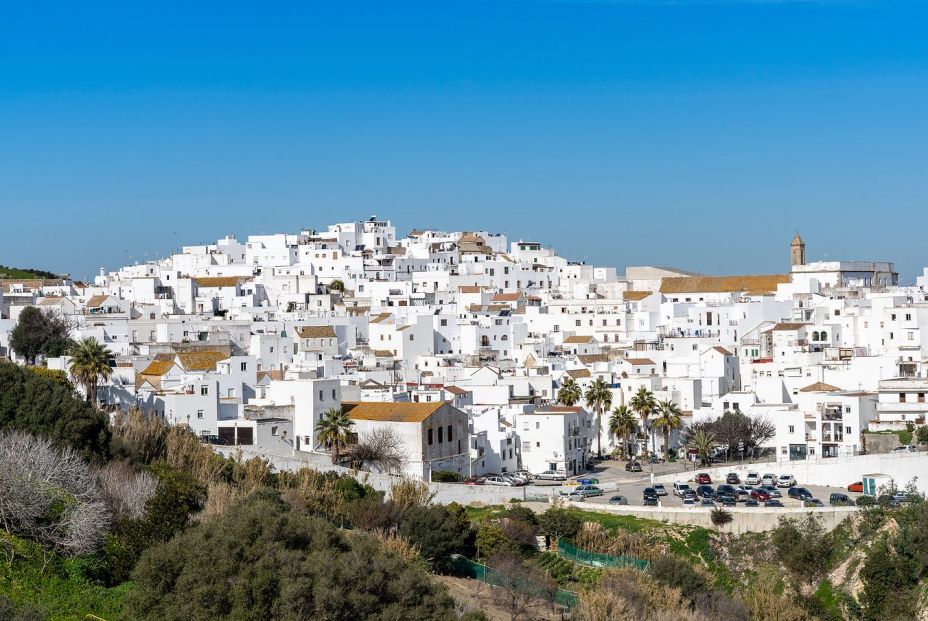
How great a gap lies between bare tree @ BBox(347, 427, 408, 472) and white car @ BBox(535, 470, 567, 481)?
584 cm

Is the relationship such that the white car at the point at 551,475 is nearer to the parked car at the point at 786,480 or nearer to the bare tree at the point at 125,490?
the parked car at the point at 786,480

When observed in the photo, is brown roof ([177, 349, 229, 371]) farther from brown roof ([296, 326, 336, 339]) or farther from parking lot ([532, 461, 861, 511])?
parking lot ([532, 461, 861, 511])

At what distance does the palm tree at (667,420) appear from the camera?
51312mm

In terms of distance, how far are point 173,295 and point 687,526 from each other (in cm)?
4829

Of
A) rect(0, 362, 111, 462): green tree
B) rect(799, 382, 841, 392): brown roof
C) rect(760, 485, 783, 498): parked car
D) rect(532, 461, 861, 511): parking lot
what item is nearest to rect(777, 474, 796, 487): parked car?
rect(532, 461, 861, 511): parking lot

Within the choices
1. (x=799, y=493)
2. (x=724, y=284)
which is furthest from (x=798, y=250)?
(x=799, y=493)

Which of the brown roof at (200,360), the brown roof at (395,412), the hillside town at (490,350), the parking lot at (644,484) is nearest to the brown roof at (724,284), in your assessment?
the hillside town at (490,350)

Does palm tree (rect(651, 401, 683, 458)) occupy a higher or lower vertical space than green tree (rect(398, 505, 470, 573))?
higher

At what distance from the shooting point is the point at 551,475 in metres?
47.6

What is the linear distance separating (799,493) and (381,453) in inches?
510

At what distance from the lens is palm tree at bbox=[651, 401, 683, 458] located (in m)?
51.3

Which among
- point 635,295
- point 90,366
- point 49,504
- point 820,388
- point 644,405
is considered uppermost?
point 635,295

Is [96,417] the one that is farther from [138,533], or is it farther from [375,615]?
[375,615]

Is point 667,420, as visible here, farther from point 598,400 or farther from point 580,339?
point 580,339
